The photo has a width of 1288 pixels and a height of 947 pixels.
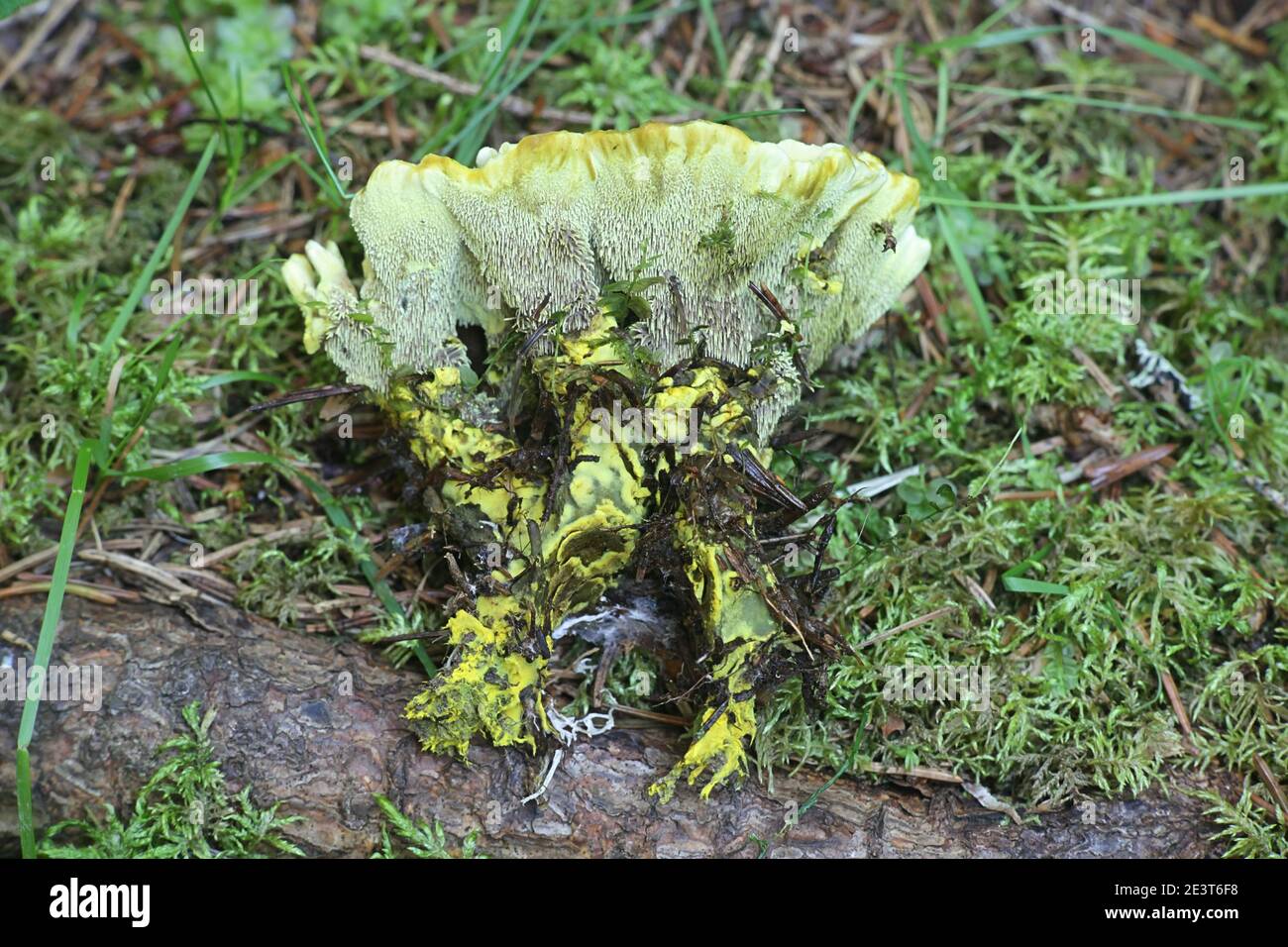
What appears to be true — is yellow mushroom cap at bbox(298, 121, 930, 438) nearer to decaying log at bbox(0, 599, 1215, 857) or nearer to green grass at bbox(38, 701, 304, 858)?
decaying log at bbox(0, 599, 1215, 857)

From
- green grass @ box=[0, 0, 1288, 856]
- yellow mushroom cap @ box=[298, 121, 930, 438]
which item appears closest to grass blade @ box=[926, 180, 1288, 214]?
green grass @ box=[0, 0, 1288, 856]

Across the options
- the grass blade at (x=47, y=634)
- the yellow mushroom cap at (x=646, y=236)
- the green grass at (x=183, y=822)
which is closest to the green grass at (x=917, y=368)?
the grass blade at (x=47, y=634)

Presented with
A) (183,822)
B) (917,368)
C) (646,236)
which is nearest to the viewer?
(183,822)

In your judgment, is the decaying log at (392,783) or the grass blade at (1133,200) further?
the grass blade at (1133,200)

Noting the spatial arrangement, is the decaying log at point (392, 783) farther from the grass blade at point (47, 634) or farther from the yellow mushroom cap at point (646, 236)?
the yellow mushroom cap at point (646, 236)

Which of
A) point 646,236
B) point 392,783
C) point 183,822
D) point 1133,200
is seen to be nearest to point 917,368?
point 1133,200

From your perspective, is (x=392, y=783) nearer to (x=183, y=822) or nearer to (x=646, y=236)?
(x=183, y=822)
